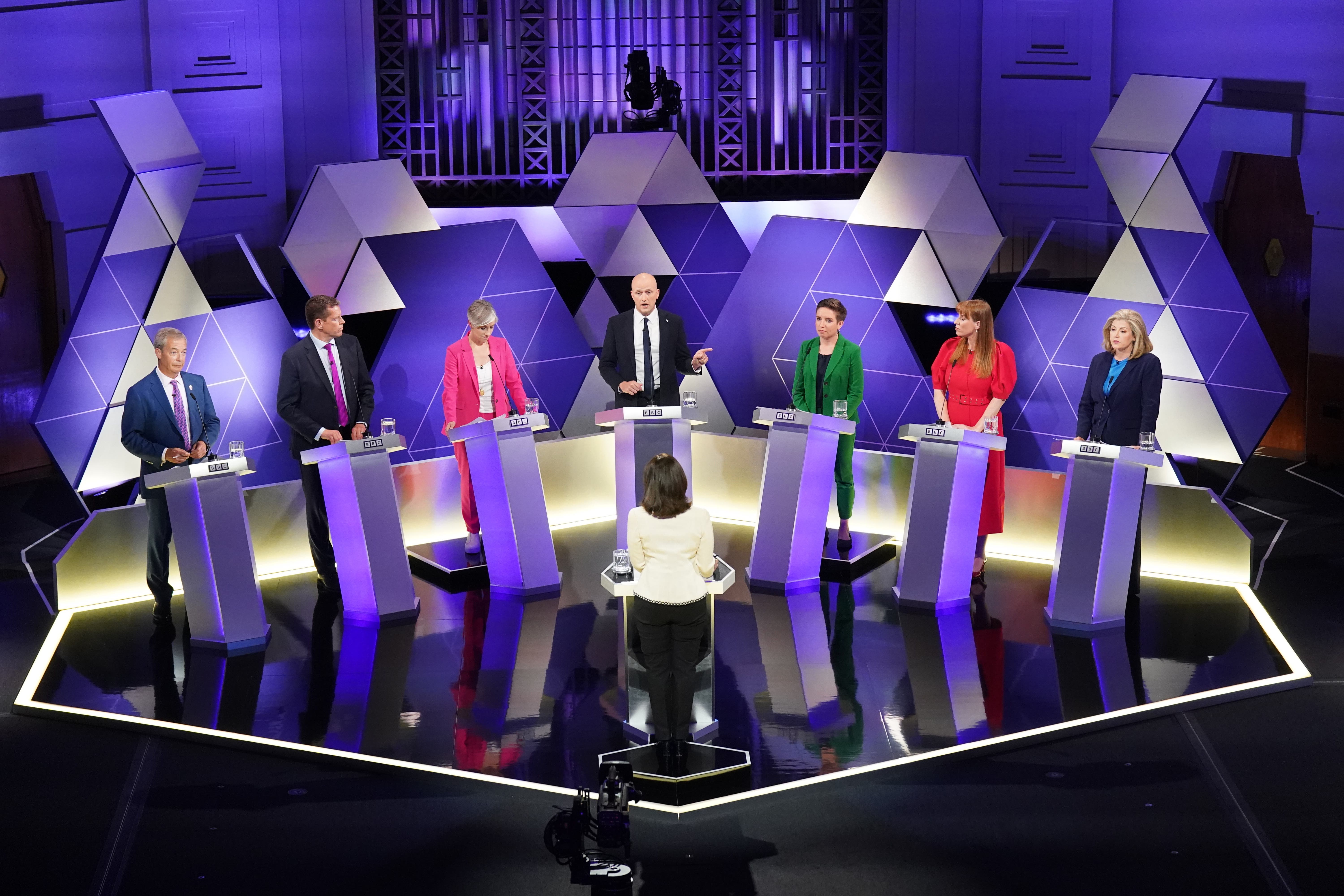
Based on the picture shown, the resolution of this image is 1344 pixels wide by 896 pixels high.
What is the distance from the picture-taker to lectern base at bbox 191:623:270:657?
19.0ft

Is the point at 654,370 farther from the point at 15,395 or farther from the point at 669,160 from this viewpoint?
the point at 15,395

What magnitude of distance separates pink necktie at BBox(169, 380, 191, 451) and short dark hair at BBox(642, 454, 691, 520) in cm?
263

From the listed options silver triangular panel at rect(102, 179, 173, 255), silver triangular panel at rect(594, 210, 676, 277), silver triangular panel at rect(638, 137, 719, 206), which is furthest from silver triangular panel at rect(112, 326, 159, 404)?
silver triangular panel at rect(638, 137, 719, 206)

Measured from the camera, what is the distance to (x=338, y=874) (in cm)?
396

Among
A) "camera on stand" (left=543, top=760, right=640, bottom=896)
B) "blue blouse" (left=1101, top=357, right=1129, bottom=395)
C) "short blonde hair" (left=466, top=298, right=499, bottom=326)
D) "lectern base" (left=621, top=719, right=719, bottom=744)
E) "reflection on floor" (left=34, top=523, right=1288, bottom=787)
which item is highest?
"short blonde hair" (left=466, top=298, right=499, bottom=326)

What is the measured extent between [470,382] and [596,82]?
3373 mm

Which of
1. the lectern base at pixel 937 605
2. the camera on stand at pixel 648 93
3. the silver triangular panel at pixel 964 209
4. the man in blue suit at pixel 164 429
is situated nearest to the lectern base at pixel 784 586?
the lectern base at pixel 937 605

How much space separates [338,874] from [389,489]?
2.48m

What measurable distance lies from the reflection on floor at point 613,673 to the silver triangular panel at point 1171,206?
1.91 m

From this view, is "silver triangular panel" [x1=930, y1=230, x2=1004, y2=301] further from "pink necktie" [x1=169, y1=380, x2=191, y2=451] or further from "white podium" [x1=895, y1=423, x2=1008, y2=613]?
"pink necktie" [x1=169, y1=380, x2=191, y2=451]

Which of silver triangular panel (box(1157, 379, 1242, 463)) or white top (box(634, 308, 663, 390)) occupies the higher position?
white top (box(634, 308, 663, 390))

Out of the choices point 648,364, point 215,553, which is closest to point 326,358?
point 215,553

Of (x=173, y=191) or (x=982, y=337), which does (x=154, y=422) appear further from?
(x=982, y=337)

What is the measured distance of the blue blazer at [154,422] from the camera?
19.3ft
